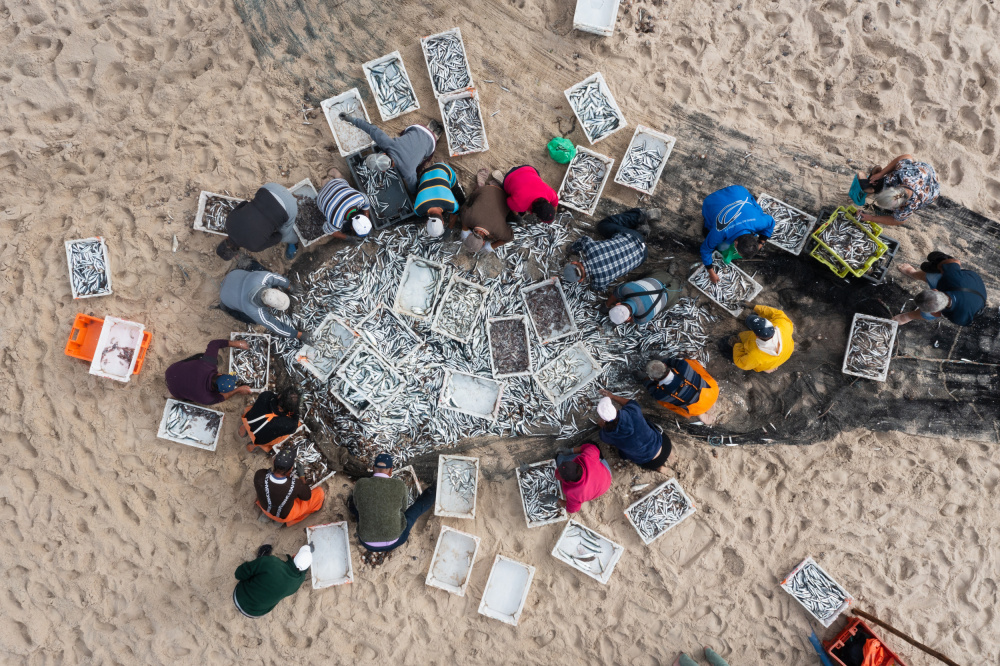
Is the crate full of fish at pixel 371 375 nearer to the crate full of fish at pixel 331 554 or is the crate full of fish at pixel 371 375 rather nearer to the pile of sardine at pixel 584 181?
the crate full of fish at pixel 331 554

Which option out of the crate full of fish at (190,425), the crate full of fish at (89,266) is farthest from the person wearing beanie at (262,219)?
the crate full of fish at (190,425)

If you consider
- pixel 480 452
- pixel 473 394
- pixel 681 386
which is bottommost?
pixel 480 452

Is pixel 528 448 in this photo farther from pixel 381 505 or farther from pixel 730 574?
pixel 730 574

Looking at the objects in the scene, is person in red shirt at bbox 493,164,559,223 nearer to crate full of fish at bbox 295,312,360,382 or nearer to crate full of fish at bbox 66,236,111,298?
crate full of fish at bbox 295,312,360,382

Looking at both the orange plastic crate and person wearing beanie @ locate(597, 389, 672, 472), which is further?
the orange plastic crate

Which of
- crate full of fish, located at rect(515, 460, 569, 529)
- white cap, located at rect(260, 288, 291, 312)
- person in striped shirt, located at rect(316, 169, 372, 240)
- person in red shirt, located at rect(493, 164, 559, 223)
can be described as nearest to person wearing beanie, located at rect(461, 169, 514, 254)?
person in red shirt, located at rect(493, 164, 559, 223)

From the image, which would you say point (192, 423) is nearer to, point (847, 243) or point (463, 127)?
point (463, 127)

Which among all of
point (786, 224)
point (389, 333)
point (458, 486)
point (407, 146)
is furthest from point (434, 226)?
point (786, 224)
